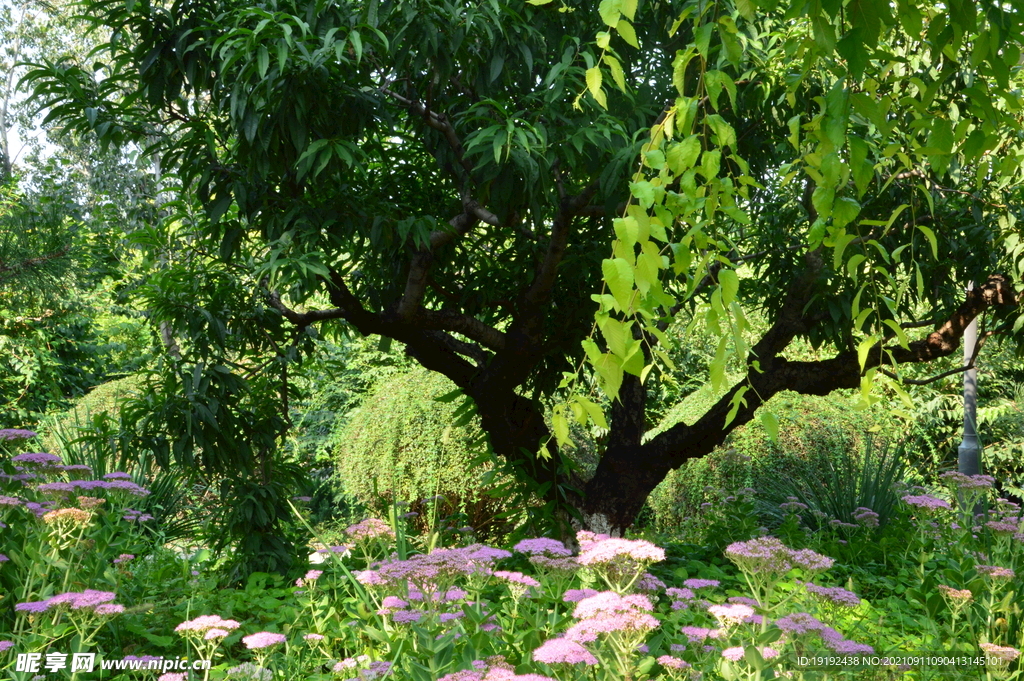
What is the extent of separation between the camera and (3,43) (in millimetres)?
18000

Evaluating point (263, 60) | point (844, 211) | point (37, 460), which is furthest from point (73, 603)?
point (844, 211)

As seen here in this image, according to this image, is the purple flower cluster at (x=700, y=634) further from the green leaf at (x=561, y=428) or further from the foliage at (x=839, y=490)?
the foliage at (x=839, y=490)

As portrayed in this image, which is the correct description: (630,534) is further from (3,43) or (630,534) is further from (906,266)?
(3,43)

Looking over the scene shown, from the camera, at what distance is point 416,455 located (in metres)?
5.94

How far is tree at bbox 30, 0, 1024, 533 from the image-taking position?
1.34m

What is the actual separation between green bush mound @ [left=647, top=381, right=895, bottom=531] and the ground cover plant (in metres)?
1.84

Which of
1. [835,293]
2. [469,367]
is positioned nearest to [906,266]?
[835,293]

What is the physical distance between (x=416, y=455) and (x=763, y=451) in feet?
8.49

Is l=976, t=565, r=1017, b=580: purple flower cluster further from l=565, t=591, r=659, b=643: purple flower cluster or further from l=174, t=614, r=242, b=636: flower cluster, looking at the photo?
l=174, t=614, r=242, b=636: flower cluster

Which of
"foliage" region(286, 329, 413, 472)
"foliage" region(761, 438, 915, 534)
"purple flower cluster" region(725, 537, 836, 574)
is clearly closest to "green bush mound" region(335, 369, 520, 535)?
"foliage" region(286, 329, 413, 472)

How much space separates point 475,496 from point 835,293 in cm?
291

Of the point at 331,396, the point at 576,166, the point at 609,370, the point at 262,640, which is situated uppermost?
the point at 576,166

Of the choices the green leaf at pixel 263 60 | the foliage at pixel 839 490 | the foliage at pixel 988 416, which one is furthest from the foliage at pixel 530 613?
the foliage at pixel 988 416

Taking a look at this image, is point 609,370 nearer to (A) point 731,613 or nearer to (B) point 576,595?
(A) point 731,613
